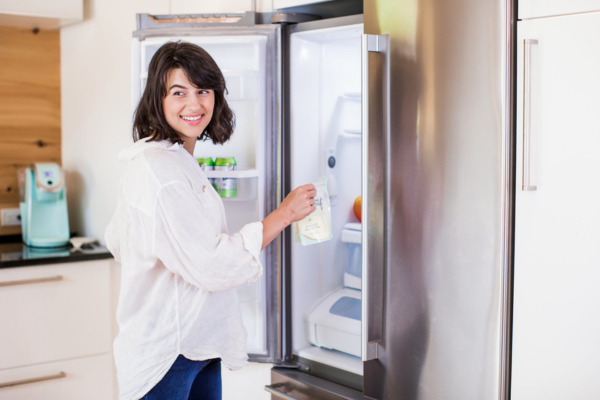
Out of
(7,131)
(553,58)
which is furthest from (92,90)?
(553,58)

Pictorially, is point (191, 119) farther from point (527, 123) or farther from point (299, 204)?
point (527, 123)

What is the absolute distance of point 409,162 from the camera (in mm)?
Result: 1362

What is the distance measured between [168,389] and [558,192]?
2.98ft

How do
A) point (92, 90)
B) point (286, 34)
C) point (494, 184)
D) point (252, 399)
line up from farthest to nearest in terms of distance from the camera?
point (92, 90)
point (252, 399)
point (286, 34)
point (494, 184)

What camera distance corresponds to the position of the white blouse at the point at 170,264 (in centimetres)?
112

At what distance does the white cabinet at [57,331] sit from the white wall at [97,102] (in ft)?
1.02

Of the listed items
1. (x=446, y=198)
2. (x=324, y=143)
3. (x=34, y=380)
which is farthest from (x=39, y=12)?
(x=446, y=198)

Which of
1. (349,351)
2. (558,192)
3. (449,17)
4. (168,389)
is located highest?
(449,17)

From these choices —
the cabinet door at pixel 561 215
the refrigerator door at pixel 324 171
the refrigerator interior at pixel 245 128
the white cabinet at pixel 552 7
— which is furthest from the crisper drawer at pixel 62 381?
the white cabinet at pixel 552 7

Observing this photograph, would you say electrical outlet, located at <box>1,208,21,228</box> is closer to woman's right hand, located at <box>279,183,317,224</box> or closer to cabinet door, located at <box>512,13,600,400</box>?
woman's right hand, located at <box>279,183,317,224</box>

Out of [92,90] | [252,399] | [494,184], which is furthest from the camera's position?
[92,90]

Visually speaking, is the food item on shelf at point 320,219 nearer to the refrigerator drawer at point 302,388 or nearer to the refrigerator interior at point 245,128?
the refrigerator interior at point 245,128

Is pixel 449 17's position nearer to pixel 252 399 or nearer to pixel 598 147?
pixel 598 147

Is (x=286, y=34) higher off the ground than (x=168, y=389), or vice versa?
(x=286, y=34)
